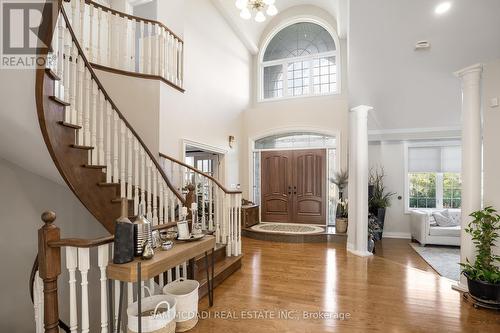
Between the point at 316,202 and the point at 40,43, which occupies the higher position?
the point at 40,43

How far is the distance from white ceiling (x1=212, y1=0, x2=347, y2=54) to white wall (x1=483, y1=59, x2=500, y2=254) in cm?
373

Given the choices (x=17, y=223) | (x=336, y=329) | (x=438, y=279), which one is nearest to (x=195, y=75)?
(x=17, y=223)

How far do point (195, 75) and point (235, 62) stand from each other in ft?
6.82

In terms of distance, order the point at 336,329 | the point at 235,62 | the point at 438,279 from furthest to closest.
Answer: the point at 235,62, the point at 438,279, the point at 336,329

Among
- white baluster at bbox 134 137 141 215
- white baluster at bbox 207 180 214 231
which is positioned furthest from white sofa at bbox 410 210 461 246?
white baluster at bbox 134 137 141 215

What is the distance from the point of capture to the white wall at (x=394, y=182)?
6.45m

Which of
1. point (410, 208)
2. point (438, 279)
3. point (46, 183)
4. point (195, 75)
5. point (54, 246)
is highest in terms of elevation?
point (195, 75)

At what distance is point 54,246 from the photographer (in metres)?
1.61

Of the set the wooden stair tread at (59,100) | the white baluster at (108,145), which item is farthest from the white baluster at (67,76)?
the white baluster at (108,145)

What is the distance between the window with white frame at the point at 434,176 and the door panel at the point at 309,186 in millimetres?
2064

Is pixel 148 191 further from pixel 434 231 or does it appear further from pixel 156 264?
pixel 434 231

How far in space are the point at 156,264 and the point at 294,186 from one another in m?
5.47

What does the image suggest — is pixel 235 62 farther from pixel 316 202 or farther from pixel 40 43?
pixel 40 43

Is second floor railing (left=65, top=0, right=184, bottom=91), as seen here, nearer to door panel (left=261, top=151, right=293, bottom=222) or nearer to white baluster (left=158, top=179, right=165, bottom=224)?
white baluster (left=158, top=179, right=165, bottom=224)
